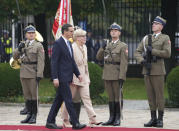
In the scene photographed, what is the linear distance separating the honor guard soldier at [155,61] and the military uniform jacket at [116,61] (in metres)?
0.29

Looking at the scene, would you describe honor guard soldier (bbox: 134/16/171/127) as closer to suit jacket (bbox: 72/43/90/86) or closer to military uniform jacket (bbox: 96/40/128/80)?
military uniform jacket (bbox: 96/40/128/80)

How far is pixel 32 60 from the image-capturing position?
43.6 ft

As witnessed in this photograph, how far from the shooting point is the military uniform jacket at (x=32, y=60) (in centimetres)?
1315

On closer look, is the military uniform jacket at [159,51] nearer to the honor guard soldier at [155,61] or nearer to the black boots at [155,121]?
the honor guard soldier at [155,61]

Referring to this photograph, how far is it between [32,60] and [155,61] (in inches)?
103

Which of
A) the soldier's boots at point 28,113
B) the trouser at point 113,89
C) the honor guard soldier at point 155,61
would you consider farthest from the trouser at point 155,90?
the soldier's boots at point 28,113


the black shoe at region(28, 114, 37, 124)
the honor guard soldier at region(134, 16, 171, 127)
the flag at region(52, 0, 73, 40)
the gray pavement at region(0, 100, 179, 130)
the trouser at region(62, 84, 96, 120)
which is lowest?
the gray pavement at region(0, 100, 179, 130)

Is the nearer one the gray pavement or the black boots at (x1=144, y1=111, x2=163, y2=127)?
the black boots at (x1=144, y1=111, x2=163, y2=127)

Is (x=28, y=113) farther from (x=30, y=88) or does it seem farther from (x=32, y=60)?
(x=32, y=60)

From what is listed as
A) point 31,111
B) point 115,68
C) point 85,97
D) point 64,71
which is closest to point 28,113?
point 31,111

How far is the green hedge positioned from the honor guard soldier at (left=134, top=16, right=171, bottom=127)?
541 centimetres

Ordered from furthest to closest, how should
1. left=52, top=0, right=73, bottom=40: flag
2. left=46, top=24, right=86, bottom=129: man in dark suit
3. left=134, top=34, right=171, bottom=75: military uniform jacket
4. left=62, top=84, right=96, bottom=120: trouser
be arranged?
left=52, top=0, right=73, bottom=40: flag
left=134, top=34, right=171, bottom=75: military uniform jacket
left=62, top=84, right=96, bottom=120: trouser
left=46, top=24, right=86, bottom=129: man in dark suit

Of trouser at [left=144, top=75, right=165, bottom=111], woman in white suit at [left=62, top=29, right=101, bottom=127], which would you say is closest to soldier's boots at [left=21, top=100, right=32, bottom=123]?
woman in white suit at [left=62, top=29, right=101, bottom=127]

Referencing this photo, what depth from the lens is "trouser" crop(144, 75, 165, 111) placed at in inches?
492
